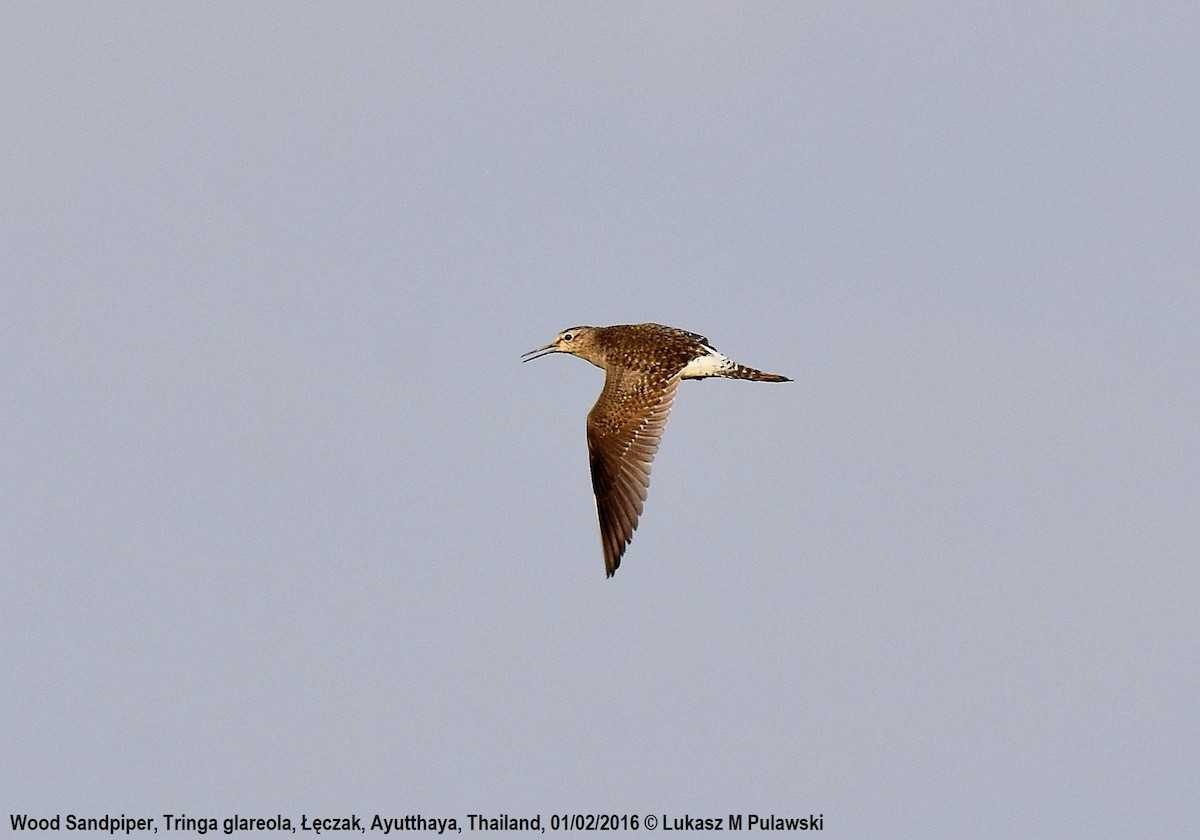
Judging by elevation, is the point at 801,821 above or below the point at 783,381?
below

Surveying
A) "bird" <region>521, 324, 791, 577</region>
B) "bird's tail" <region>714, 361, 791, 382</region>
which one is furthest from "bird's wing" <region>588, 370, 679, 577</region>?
"bird's tail" <region>714, 361, 791, 382</region>

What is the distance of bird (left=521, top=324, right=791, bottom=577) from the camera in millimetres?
24500

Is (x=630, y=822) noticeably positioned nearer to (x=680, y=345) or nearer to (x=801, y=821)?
(x=801, y=821)

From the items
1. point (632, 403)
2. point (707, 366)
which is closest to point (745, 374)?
point (707, 366)

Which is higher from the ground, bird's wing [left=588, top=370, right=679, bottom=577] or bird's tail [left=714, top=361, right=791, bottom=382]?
bird's tail [left=714, top=361, right=791, bottom=382]

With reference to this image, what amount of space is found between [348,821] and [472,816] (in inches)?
78.5

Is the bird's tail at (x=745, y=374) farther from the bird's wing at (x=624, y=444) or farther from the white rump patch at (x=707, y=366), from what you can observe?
the bird's wing at (x=624, y=444)

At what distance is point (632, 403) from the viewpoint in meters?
25.5

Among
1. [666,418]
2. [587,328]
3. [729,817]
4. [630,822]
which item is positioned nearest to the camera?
[630,822]

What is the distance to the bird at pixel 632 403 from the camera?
80.4ft

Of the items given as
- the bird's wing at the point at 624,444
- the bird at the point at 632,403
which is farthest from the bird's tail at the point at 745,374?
the bird's wing at the point at 624,444

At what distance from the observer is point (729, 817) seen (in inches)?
918

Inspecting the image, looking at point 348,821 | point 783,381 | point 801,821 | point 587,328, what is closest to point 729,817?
point 801,821

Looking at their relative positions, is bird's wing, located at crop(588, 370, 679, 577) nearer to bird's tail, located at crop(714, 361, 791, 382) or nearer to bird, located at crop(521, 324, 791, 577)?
bird, located at crop(521, 324, 791, 577)
